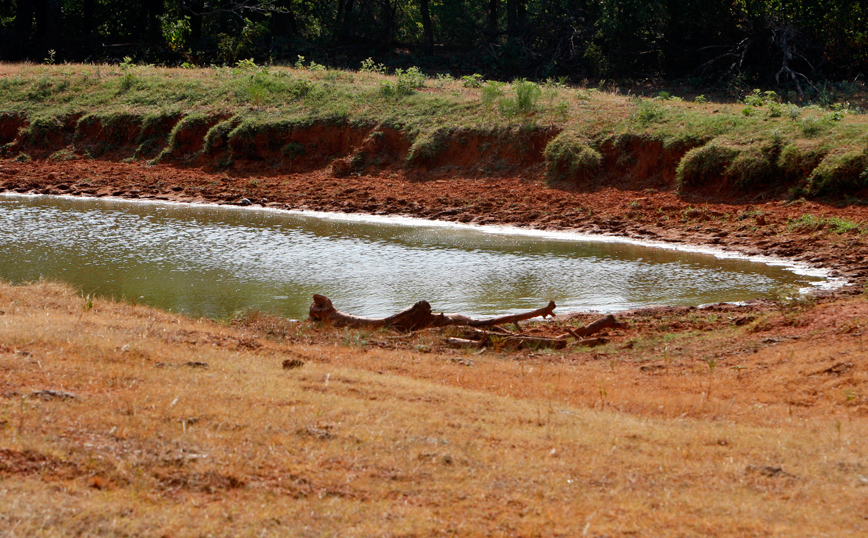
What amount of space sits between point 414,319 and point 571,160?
1072 centimetres

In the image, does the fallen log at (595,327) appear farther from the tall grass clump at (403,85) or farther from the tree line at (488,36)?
the tree line at (488,36)

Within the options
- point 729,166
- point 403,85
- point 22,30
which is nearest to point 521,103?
point 403,85

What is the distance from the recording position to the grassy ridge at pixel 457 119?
17125mm

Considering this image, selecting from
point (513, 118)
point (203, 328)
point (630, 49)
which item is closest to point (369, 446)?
point (203, 328)

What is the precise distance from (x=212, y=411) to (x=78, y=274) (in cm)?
791

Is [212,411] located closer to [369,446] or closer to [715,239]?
[369,446]

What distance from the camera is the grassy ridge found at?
1712cm

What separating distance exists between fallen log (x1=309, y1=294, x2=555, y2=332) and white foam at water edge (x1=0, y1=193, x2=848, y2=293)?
4.52 m

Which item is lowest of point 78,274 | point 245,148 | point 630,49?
point 78,274

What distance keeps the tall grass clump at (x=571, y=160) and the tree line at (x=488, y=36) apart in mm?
10623

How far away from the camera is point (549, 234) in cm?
1625

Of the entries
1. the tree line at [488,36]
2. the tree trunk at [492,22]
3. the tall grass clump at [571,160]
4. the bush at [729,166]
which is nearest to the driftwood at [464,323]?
the bush at [729,166]

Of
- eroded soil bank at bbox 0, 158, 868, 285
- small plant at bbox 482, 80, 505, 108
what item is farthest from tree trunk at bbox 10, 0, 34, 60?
small plant at bbox 482, 80, 505, 108

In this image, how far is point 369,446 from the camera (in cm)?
503
